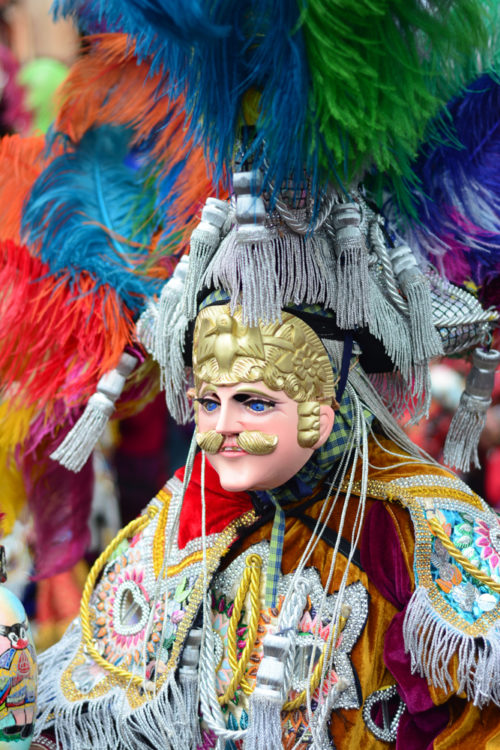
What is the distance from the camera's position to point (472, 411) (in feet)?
5.76

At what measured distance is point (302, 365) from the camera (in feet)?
4.79

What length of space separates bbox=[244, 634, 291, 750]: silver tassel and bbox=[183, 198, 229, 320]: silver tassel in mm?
557

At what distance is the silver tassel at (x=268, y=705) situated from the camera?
1434mm

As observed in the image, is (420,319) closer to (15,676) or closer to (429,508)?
(429,508)

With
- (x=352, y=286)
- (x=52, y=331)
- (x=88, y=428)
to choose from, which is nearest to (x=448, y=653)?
(x=352, y=286)

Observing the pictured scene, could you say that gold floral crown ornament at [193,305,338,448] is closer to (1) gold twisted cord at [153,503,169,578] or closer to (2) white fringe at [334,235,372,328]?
(2) white fringe at [334,235,372,328]

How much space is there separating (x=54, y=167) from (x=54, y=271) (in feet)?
0.68

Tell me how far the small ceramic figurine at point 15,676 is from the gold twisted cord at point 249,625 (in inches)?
11.5

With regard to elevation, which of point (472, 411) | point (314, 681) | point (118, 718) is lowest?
point (118, 718)

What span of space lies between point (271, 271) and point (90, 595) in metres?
0.73

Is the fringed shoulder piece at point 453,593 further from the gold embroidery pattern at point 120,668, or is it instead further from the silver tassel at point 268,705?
the gold embroidery pattern at point 120,668

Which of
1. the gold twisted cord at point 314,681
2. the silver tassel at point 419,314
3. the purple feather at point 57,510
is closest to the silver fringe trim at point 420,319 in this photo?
the silver tassel at point 419,314

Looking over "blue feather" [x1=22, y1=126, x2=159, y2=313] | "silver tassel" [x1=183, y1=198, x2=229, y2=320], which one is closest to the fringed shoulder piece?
"silver tassel" [x1=183, y1=198, x2=229, y2=320]

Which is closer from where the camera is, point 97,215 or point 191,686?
point 191,686
